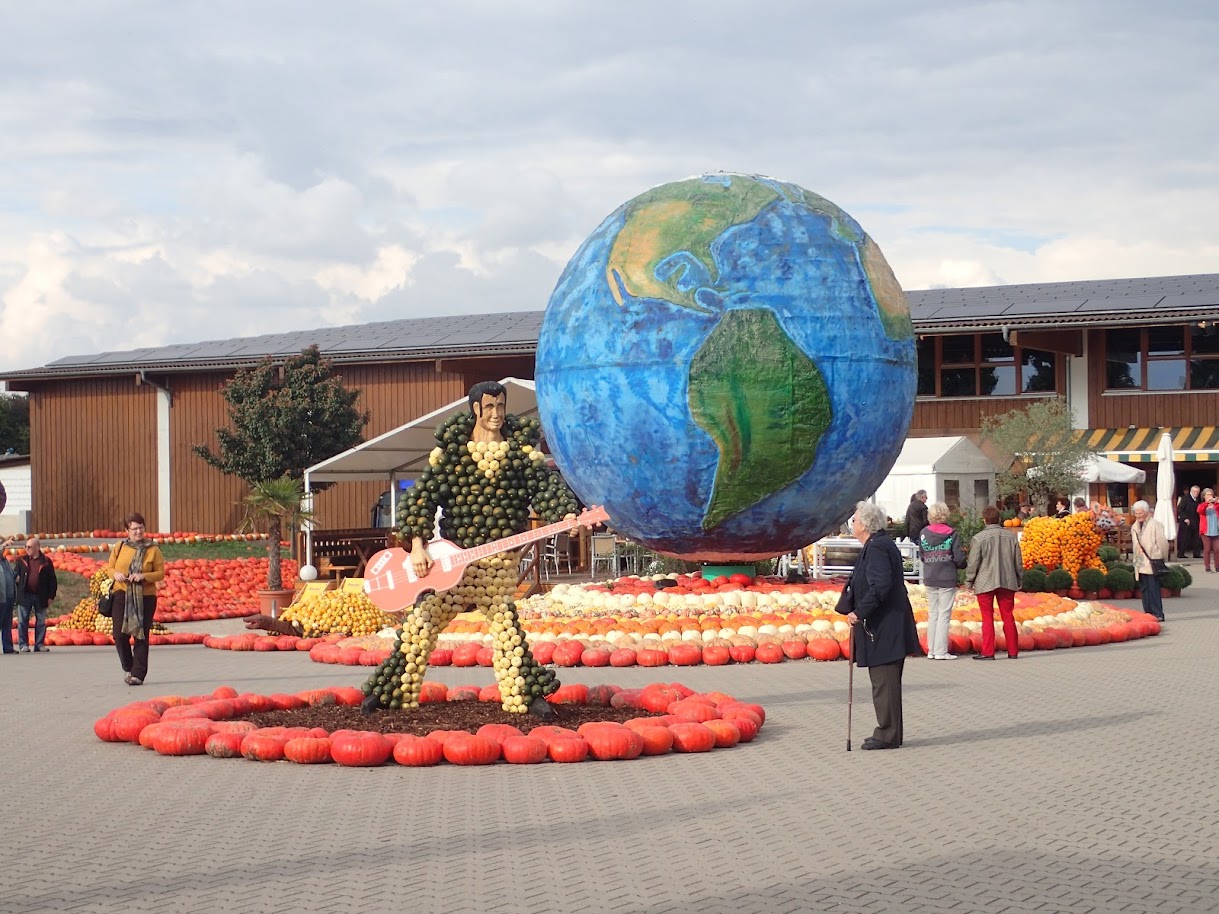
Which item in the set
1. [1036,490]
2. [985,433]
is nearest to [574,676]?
[1036,490]

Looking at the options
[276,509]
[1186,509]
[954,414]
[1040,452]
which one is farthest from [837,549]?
[954,414]

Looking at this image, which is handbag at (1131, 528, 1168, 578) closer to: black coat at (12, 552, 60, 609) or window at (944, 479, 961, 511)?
window at (944, 479, 961, 511)

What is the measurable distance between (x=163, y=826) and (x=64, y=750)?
2.91 metres

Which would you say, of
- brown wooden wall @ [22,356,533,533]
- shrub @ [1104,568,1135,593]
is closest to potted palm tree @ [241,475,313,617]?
shrub @ [1104,568,1135,593]

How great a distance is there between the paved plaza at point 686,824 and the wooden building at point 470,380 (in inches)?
948

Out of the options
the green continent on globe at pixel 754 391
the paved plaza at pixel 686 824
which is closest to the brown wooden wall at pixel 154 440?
the green continent on globe at pixel 754 391

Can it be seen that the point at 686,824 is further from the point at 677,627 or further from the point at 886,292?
the point at 886,292

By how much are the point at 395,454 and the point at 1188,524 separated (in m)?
16.7

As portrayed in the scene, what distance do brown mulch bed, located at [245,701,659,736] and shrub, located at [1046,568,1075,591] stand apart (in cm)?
1139

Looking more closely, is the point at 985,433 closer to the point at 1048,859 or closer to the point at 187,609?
the point at 187,609

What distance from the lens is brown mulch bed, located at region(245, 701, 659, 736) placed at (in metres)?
10.3

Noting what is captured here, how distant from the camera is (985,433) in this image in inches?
1352

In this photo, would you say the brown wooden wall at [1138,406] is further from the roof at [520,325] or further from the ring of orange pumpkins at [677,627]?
the ring of orange pumpkins at [677,627]

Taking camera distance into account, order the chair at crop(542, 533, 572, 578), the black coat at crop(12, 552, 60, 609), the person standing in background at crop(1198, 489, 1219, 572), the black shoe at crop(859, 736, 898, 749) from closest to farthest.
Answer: the black shoe at crop(859, 736, 898, 749), the black coat at crop(12, 552, 60, 609), the chair at crop(542, 533, 572, 578), the person standing in background at crop(1198, 489, 1219, 572)
